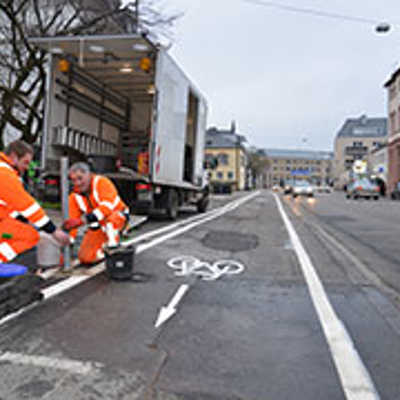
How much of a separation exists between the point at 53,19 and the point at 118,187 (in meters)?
7.56

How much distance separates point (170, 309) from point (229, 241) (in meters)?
4.36

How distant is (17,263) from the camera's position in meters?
3.82

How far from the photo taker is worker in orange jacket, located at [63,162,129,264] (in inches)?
203

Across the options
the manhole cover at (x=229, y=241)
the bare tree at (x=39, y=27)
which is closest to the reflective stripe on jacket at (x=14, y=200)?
the manhole cover at (x=229, y=241)

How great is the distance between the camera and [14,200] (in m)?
3.57

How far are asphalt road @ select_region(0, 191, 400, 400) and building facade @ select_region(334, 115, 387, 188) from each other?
99349mm

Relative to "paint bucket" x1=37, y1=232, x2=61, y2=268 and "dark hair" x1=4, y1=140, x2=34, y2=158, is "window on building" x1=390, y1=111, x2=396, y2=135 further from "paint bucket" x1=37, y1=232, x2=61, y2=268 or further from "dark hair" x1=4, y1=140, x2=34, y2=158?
"dark hair" x1=4, y1=140, x2=34, y2=158

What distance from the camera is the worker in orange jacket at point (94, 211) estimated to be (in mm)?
5148

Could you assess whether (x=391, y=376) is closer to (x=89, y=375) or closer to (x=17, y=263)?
(x=89, y=375)

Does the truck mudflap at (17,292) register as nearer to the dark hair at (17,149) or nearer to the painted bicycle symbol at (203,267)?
the dark hair at (17,149)

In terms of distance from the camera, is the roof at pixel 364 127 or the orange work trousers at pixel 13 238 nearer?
the orange work trousers at pixel 13 238

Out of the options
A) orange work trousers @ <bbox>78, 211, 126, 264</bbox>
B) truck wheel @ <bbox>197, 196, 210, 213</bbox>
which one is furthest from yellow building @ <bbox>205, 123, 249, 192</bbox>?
orange work trousers @ <bbox>78, 211, 126, 264</bbox>

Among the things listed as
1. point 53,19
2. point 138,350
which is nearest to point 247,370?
point 138,350

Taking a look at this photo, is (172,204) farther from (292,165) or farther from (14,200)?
(292,165)
